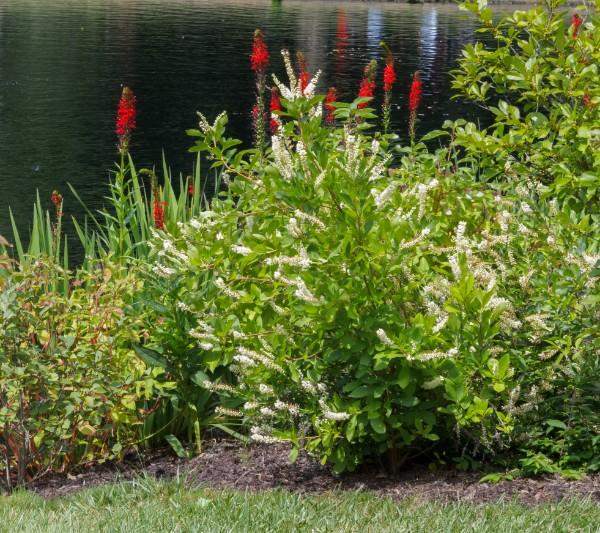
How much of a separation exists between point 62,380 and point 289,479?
1.19m

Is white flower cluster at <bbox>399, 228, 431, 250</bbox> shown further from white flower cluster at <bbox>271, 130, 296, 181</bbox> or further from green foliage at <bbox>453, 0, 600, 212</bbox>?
green foliage at <bbox>453, 0, 600, 212</bbox>

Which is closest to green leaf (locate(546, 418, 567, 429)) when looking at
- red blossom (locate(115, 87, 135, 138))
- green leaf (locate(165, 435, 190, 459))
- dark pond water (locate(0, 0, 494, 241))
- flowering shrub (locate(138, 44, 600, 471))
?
flowering shrub (locate(138, 44, 600, 471))

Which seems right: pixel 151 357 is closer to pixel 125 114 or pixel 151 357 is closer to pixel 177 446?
pixel 177 446

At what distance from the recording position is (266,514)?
3.91 metres

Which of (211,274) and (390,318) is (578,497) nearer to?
(390,318)

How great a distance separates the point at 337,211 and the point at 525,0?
230ft

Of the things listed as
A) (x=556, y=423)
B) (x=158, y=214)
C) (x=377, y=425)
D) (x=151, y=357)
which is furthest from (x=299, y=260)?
(x=158, y=214)

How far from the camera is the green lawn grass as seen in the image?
3.78 m

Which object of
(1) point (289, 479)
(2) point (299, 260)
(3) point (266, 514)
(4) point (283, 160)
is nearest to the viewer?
(3) point (266, 514)

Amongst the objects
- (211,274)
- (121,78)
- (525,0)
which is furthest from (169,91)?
(525,0)

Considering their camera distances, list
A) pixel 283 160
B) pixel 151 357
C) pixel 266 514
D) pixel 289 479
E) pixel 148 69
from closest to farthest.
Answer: pixel 266 514
pixel 283 160
pixel 289 479
pixel 151 357
pixel 148 69

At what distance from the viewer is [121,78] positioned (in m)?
29.5

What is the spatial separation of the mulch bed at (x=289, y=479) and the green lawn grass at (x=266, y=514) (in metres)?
0.23

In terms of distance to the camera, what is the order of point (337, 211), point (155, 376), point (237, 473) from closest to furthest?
point (337, 211)
point (237, 473)
point (155, 376)
